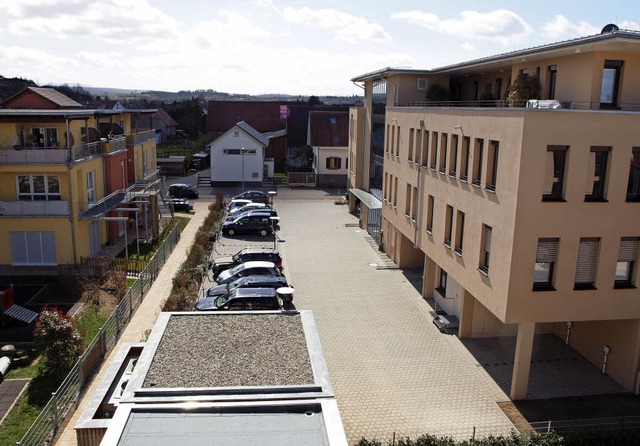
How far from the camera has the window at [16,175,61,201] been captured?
26.4 meters

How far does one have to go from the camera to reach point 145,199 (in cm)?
3288

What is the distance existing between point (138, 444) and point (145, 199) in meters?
25.1

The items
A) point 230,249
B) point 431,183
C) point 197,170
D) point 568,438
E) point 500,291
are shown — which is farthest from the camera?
point 197,170

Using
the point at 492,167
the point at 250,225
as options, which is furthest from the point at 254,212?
the point at 492,167

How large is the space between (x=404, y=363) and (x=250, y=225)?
1908cm

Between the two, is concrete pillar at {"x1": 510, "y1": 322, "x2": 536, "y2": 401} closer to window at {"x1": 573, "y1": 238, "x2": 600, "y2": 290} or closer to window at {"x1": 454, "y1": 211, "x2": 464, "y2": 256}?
window at {"x1": 573, "y1": 238, "x2": 600, "y2": 290}

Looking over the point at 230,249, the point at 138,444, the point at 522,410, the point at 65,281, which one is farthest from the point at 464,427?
the point at 230,249

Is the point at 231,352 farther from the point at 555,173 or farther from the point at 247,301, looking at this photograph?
the point at 555,173

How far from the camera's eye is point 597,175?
15.1m

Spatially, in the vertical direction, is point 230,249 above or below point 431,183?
below

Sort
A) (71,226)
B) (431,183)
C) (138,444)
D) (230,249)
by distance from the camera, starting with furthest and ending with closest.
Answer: (230,249) → (71,226) → (431,183) → (138,444)

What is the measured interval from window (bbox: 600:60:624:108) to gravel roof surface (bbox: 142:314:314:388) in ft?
34.6

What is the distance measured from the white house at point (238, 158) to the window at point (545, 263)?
3919cm

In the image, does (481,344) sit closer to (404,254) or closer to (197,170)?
(404,254)
